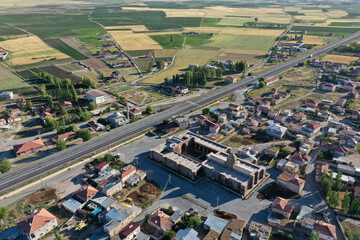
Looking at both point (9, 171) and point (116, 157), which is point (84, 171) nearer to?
point (116, 157)

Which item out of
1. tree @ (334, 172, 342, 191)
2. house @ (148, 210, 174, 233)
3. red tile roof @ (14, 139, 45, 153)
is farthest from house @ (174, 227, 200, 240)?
red tile roof @ (14, 139, 45, 153)

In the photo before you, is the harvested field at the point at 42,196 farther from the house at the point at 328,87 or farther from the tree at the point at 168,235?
the house at the point at 328,87

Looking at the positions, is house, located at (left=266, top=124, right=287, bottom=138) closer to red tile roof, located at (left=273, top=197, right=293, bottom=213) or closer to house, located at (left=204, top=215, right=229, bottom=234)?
red tile roof, located at (left=273, top=197, right=293, bottom=213)

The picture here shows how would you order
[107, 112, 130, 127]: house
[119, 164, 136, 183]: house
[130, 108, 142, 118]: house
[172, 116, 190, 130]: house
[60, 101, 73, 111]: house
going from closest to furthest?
1. [119, 164, 136, 183]: house
2. [172, 116, 190, 130]: house
3. [107, 112, 130, 127]: house
4. [130, 108, 142, 118]: house
5. [60, 101, 73, 111]: house

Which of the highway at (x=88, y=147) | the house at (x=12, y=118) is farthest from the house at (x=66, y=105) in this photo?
the highway at (x=88, y=147)

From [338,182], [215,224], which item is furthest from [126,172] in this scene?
[338,182]

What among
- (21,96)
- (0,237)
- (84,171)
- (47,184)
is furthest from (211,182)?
(21,96)
